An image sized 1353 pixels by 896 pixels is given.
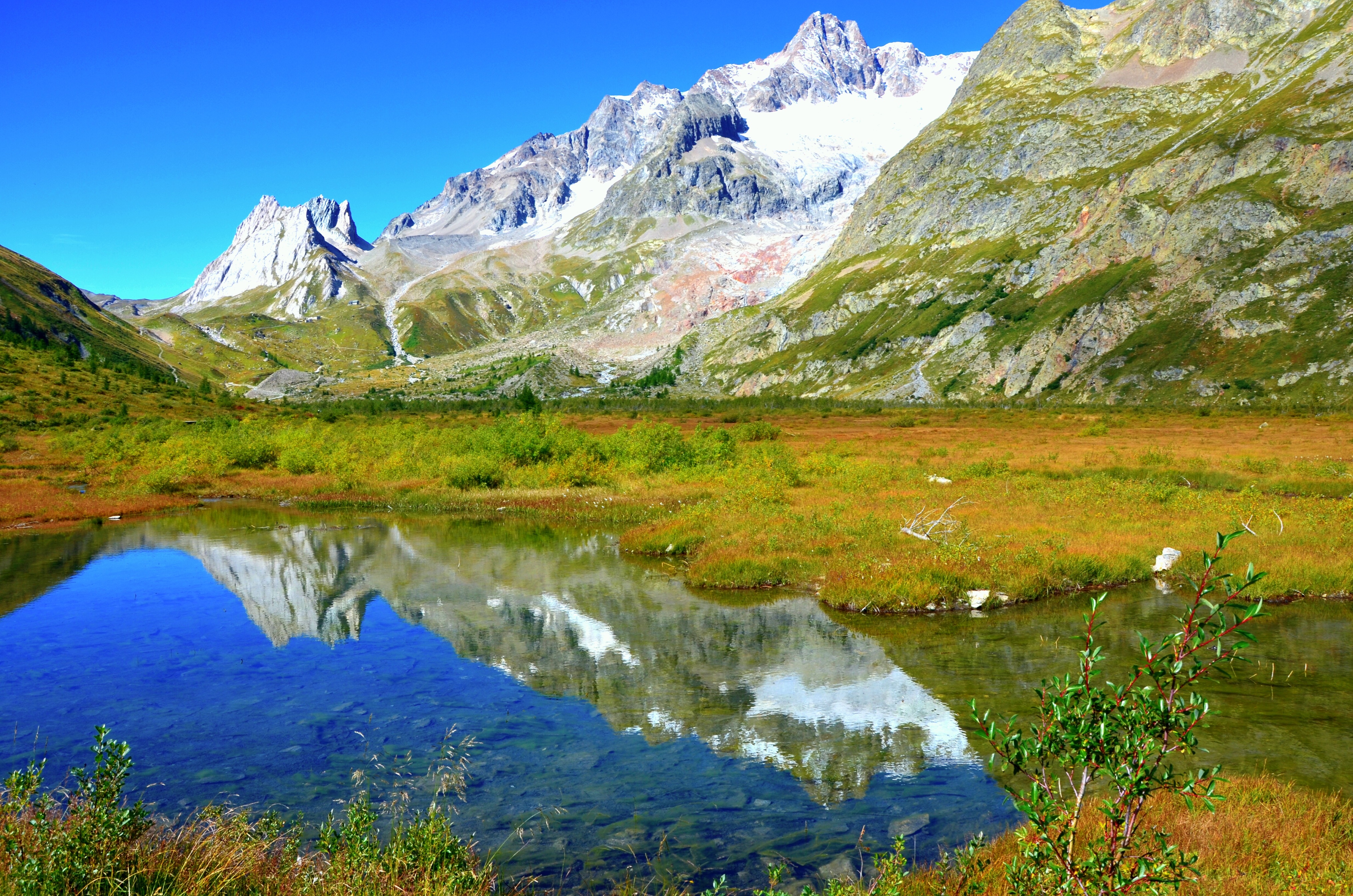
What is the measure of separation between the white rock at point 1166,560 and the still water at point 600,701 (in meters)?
1.36

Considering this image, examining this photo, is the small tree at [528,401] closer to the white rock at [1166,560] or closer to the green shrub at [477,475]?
the green shrub at [477,475]

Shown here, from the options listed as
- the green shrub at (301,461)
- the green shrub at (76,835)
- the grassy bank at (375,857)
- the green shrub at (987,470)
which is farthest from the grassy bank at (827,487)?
the green shrub at (76,835)

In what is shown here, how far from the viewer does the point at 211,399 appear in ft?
481

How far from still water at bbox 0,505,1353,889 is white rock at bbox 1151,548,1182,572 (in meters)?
1.36

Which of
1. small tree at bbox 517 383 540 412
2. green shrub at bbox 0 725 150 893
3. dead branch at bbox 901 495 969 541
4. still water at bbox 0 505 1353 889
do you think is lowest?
still water at bbox 0 505 1353 889

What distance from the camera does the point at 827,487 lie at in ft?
163

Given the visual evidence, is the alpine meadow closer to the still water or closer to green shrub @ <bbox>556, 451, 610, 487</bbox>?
the still water

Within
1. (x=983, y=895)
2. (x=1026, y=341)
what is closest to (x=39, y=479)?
(x=983, y=895)

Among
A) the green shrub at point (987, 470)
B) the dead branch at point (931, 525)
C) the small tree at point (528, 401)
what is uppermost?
the small tree at point (528, 401)

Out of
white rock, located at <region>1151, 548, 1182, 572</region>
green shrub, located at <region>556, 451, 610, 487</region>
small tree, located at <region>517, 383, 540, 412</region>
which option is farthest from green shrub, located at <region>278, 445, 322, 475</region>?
white rock, located at <region>1151, 548, 1182, 572</region>

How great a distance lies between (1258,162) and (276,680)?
238689 millimetres

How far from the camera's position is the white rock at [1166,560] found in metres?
27.7

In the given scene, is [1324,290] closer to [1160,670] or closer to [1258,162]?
[1258,162]

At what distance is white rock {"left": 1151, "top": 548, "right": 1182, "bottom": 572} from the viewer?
27.7 m
